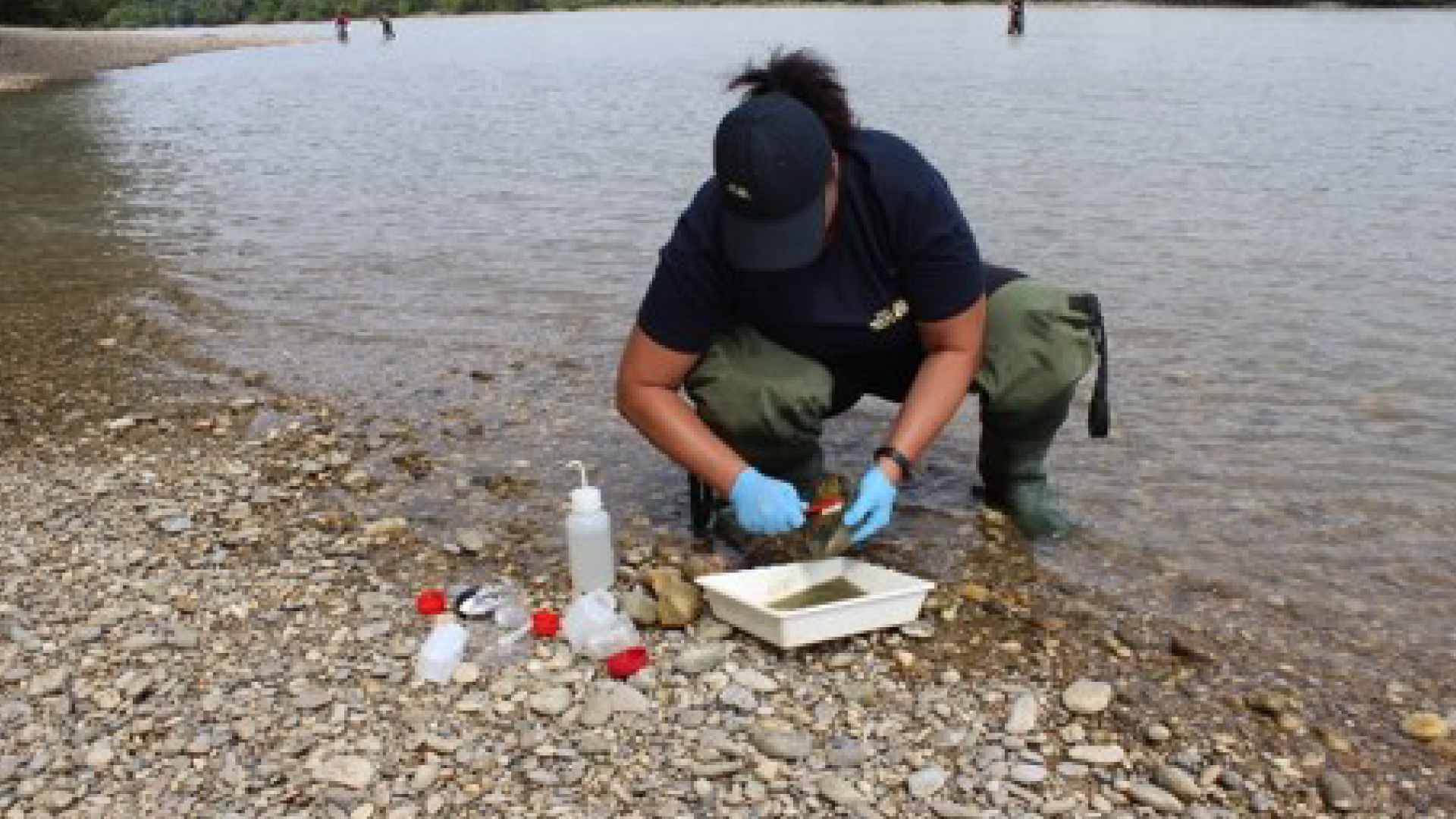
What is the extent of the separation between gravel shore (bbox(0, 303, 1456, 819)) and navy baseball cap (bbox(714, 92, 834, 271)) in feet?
4.72

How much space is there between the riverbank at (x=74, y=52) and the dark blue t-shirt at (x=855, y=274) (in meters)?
44.6

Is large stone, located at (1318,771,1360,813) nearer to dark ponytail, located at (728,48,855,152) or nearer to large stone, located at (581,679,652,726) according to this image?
large stone, located at (581,679,652,726)

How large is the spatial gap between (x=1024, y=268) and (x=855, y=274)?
7.08m

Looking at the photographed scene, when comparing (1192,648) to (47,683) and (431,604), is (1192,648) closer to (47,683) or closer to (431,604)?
(431,604)

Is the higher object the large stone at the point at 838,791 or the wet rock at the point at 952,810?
the large stone at the point at 838,791

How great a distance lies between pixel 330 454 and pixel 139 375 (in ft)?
7.78

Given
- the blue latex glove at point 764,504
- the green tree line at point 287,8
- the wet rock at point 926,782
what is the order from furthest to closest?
the green tree line at point 287,8 → the blue latex glove at point 764,504 → the wet rock at point 926,782

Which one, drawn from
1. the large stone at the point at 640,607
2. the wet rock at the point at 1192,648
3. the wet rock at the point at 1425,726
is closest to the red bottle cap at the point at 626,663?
the large stone at the point at 640,607

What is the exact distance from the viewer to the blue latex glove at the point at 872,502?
438cm

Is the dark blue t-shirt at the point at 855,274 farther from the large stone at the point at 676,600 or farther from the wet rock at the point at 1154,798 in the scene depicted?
the wet rock at the point at 1154,798

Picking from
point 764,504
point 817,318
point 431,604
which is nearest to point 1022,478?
point 817,318

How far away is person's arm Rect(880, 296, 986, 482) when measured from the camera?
176 inches

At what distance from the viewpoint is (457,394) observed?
7543mm

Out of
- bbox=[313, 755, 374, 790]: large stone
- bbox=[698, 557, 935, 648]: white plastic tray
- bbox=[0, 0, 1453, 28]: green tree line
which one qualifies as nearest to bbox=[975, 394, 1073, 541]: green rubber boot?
bbox=[698, 557, 935, 648]: white plastic tray
